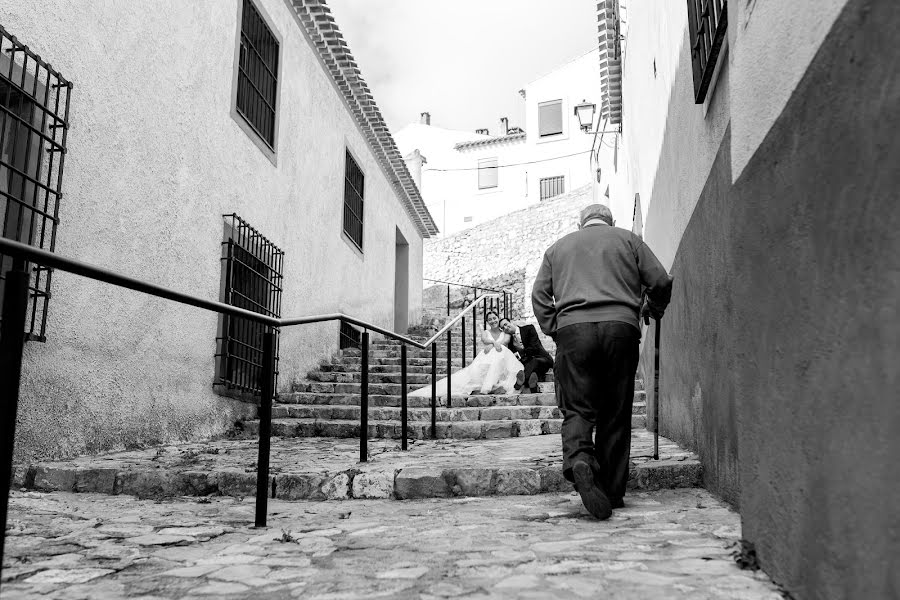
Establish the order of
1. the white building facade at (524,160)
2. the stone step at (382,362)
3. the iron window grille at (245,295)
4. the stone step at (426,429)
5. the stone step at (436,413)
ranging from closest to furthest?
the stone step at (426,429) → the iron window grille at (245,295) → the stone step at (436,413) → the stone step at (382,362) → the white building facade at (524,160)

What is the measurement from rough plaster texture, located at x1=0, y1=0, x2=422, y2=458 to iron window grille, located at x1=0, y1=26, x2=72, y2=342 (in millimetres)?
113

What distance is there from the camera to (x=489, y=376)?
888 centimetres

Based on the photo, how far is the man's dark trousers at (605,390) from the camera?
3588 millimetres

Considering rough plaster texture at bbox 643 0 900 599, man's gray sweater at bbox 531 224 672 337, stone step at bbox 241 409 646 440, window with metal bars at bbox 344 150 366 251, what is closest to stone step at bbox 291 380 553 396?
stone step at bbox 241 409 646 440

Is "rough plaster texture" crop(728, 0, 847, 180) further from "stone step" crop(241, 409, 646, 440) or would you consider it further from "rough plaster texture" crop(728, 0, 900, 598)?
"stone step" crop(241, 409, 646, 440)

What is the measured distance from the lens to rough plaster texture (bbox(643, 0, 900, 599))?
1.50m

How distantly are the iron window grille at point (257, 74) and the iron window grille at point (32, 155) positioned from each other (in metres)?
2.84

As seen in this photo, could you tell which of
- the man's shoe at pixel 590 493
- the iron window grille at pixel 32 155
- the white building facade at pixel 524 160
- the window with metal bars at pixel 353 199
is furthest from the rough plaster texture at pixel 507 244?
the man's shoe at pixel 590 493

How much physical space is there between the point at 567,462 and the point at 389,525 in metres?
0.81

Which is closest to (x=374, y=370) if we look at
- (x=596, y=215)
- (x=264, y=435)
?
(x=596, y=215)

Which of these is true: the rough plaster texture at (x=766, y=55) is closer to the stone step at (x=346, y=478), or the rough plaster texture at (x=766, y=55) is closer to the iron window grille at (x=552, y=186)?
the stone step at (x=346, y=478)

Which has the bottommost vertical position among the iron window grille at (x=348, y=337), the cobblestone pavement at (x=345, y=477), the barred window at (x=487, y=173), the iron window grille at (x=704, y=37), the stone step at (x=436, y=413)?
the cobblestone pavement at (x=345, y=477)

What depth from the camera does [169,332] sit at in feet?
20.1

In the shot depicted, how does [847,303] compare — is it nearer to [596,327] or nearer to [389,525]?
[596,327]
